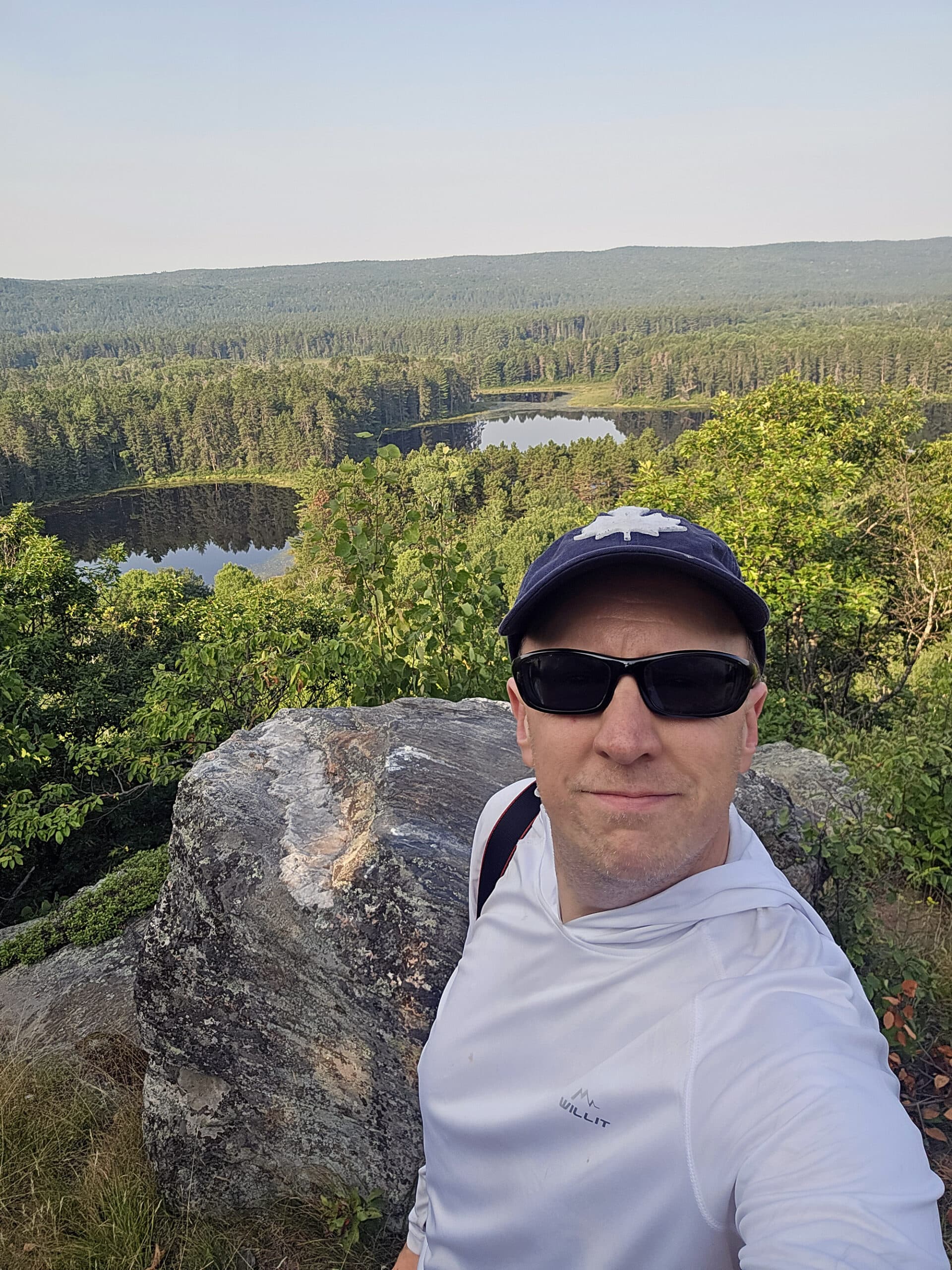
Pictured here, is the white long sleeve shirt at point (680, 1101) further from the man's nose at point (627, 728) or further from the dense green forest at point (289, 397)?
the dense green forest at point (289, 397)

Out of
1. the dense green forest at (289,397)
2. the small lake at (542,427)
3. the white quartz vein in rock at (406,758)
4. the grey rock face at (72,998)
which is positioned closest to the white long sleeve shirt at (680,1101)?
the white quartz vein in rock at (406,758)

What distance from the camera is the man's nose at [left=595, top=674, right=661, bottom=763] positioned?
Answer: 1.51 meters

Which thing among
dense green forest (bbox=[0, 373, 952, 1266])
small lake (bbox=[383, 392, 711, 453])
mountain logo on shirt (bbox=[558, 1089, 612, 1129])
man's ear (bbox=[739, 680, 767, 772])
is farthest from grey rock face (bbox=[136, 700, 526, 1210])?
small lake (bbox=[383, 392, 711, 453])

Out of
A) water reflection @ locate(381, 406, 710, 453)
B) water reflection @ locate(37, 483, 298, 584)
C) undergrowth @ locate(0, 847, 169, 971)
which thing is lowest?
water reflection @ locate(37, 483, 298, 584)

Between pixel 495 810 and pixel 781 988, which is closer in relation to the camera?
pixel 781 988

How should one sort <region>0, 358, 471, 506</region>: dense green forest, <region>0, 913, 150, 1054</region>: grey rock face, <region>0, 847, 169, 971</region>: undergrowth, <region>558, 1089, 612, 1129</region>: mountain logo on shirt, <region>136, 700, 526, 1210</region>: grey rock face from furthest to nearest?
1. <region>0, 358, 471, 506</region>: dense green forest
2. <region>0, 847, 169, 971</region>: undergrowth
3. <region>0, 913, 150, 1054</region>: grey rock face
4. <region>136, 700, 526, 1210</region>: grey rock face
5. <region>558, 1089, 612, 1129</region>: mountain logo on shirt

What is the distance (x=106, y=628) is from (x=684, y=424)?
370 feet

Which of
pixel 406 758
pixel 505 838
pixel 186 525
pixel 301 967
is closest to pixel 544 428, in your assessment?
pixel 186 525

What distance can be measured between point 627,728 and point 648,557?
339 millimetres

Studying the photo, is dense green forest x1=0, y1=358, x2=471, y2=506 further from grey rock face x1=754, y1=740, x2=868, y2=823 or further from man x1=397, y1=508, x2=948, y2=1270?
man x1=397, y1=508, x2=948, y2=1270

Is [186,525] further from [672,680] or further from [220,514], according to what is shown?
[672,680]

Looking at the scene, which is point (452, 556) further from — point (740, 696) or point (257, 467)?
point (257, 467)

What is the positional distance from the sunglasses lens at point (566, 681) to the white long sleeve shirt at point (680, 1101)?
0.40 m

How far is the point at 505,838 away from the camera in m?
2.15
